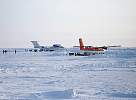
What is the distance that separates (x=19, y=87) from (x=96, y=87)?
3.40m

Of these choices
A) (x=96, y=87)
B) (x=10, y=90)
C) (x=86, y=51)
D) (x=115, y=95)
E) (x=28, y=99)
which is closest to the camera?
(x=28, y=99)

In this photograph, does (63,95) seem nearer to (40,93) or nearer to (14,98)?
(40,93)

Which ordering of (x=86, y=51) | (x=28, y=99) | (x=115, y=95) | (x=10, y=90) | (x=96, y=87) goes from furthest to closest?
1. (x=86, y=51)
2. (x=96, y=87)
3. (x=10, y=90)
4. (x=115, y=95)
5. (x=28, y=99)

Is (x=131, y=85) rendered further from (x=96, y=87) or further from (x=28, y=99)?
(x=28, y=99)

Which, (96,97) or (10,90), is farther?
(10,90)

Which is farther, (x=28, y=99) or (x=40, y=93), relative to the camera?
(x=40, y=93)

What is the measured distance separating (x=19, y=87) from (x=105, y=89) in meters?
3.78

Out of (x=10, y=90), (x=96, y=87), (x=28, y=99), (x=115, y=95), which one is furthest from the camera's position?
(x=96, y=87)

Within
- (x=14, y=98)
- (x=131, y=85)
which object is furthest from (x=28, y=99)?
(x=131, y=85)

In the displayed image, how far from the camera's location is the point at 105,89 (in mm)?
13094

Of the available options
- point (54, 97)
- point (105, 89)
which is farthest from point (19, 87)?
point (105, 89)

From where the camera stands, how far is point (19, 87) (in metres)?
13.8

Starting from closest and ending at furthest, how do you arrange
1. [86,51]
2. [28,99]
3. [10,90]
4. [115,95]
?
[28,99], [115,95], [10,90], [86,51]

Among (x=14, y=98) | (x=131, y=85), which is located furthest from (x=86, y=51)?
(x=14, y=98)
